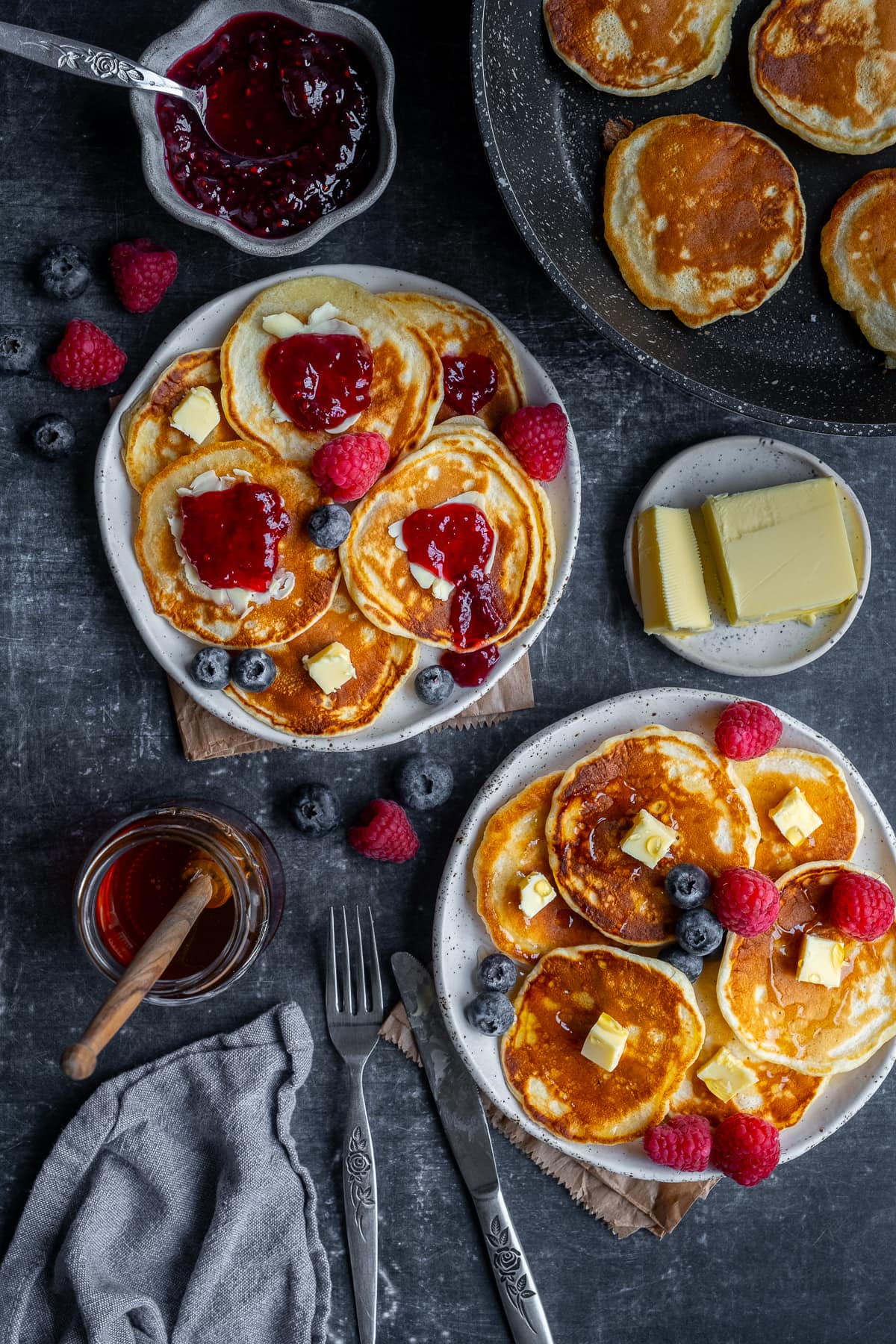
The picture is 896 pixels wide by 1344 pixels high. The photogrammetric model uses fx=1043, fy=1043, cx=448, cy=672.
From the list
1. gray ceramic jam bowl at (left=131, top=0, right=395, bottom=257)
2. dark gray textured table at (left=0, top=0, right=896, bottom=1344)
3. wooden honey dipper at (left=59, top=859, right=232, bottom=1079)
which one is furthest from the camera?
dark gray textured table at (left=0, top=0, right=896, bottom=1344)

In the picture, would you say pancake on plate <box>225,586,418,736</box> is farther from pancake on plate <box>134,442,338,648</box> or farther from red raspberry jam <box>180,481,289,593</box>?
red raspberry jam <box>180,481,289,593</box>

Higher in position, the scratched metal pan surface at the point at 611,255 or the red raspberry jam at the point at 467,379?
the scratched metal pan surface at the point at 611,255

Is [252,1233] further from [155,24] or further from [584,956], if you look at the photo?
[155,24]

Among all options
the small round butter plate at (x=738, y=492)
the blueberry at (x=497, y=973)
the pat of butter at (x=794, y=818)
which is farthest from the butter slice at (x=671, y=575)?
the blueberry at (x=497, y=973)

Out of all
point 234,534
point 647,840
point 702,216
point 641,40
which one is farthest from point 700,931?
point 641,40

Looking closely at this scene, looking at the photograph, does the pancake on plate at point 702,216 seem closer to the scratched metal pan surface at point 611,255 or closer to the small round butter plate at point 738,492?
the scratched metal pan surface at point 611,255

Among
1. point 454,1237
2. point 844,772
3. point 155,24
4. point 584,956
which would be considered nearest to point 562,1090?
point 584,956

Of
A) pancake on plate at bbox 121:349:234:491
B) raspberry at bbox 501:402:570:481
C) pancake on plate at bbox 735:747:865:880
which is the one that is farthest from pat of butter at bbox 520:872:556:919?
pancake on plate at bbox 121:349:234:491
